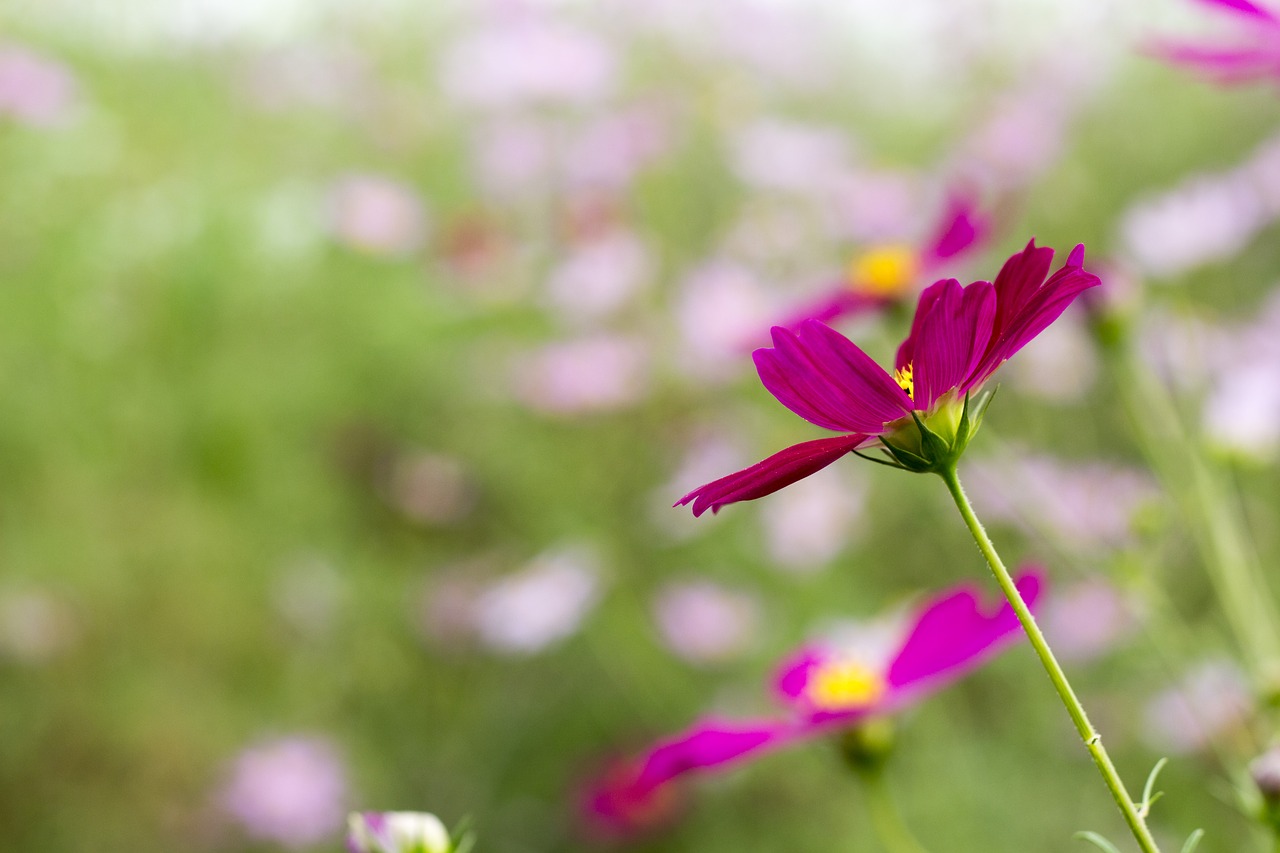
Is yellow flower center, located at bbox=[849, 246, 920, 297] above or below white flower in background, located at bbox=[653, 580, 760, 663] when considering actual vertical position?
below

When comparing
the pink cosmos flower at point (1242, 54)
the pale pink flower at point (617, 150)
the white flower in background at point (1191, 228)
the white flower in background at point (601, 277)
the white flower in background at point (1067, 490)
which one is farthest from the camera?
the pale pink flower at point (617, 150)

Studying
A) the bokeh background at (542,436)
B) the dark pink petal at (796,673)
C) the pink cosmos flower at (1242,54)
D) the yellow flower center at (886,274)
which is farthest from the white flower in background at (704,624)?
the pink cosmos flower at (1242,54)

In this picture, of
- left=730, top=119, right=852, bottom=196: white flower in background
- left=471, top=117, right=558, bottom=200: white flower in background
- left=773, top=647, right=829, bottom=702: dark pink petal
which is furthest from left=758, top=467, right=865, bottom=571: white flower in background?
left=773, top=647, right=829, bottom=702: dark pink petal

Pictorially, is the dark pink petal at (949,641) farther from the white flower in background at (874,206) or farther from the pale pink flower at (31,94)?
the pale pink flower at (31,94)

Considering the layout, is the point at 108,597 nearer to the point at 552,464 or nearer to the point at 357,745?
the point at 357,745

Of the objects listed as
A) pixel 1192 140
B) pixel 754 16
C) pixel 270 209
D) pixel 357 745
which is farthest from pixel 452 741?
pixel 1192 140

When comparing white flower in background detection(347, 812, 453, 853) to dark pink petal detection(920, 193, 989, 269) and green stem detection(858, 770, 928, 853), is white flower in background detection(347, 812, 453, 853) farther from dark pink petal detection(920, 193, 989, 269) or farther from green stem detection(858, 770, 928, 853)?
dark pink petal detection(920, 193, 989, 269)
